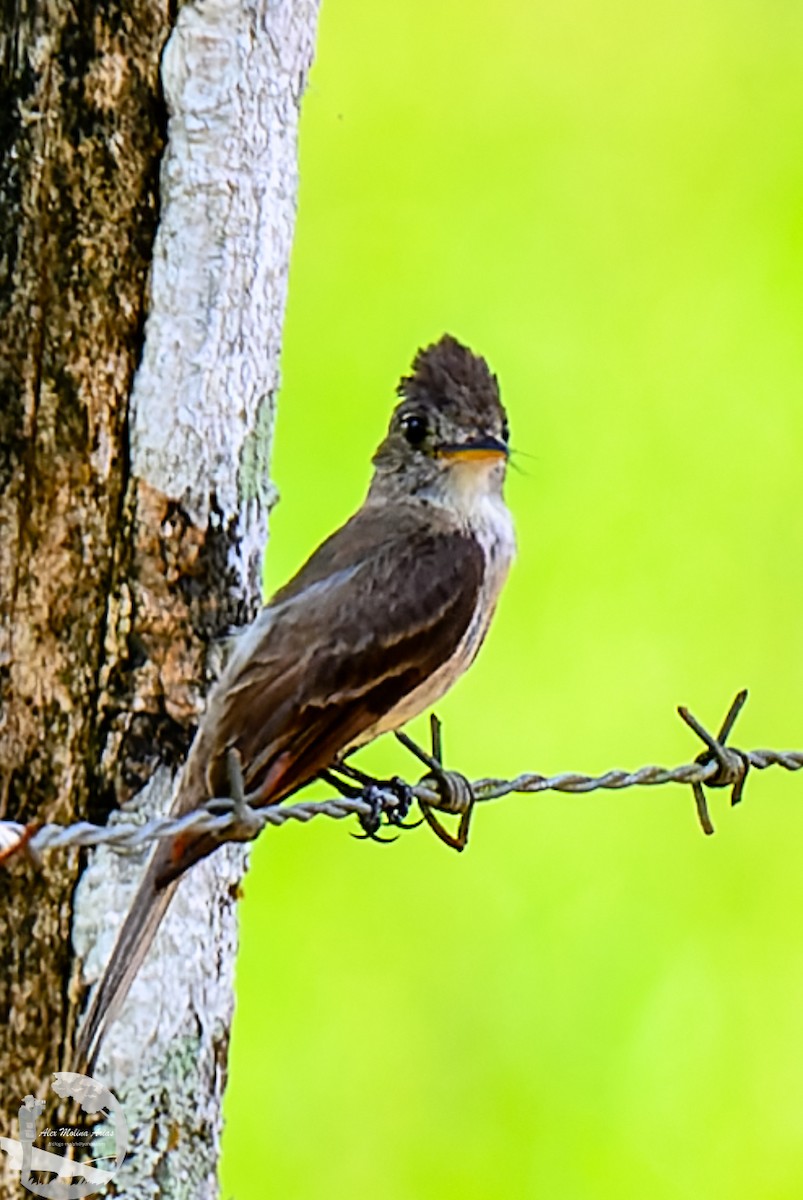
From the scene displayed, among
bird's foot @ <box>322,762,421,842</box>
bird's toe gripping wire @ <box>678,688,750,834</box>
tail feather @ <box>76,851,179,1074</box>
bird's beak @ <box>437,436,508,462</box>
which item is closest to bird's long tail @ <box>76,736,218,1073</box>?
tail feather @ <box>76,851,179,1074</box>

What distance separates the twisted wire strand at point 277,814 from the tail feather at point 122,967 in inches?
2.9

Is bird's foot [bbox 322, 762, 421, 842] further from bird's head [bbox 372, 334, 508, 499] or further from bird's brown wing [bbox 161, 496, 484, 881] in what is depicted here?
bird's head [bbox 372, 334, 508, 499]

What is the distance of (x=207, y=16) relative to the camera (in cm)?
331

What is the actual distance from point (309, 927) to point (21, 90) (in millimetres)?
3792

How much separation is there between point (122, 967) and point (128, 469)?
2.43ft

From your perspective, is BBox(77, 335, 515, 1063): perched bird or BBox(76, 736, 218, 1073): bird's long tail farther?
BBox(77, 335, 515, 1063): perched bird

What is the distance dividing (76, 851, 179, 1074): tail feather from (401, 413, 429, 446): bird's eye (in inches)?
50.9

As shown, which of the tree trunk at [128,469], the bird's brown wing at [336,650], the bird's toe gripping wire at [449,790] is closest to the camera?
the tree trunk at [128,469]

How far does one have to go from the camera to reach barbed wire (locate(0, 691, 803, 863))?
2989mm

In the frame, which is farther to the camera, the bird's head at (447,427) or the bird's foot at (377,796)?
the bird's head at (447,427)

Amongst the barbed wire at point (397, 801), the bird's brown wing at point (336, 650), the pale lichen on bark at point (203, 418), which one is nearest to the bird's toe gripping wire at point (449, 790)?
the barbed wire at point (397, 801)

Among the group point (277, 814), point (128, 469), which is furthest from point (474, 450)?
point (277, 814)

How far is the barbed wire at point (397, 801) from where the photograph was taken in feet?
9.81

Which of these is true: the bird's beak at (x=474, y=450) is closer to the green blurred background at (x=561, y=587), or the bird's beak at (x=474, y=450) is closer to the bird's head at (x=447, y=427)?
the bird's head at (x=447, y=427)
